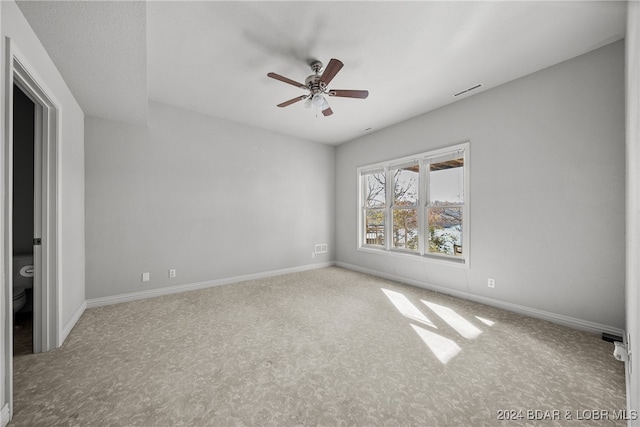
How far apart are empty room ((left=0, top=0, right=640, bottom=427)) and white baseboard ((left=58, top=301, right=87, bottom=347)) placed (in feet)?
0.25

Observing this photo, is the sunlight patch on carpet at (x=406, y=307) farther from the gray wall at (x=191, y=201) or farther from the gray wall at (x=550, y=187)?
the gray wall at (x=191, y=201)

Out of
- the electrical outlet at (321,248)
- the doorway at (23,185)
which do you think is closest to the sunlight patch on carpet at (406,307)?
the electrical outlet at (321,248)

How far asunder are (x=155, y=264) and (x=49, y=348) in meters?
1.49

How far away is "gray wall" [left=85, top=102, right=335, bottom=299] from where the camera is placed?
128 inches

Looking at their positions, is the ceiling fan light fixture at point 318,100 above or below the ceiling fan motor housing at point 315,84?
below

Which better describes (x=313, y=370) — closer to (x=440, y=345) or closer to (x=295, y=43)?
(x=440, y=345)

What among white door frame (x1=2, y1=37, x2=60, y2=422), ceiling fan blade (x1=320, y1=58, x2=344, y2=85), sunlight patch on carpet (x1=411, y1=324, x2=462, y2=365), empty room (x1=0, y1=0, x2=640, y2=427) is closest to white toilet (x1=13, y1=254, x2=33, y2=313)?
empty room (x1=0, y1=0, x2=640, y2=427)

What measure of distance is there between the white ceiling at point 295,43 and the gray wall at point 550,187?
0.31 meters

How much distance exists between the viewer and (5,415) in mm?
1394

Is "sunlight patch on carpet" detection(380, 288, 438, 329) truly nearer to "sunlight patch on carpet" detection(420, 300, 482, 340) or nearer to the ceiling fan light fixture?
"sunlight patch on carpet" detection(420, 300, 482, 340)

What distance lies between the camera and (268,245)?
470cm

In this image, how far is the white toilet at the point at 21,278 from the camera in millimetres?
2500

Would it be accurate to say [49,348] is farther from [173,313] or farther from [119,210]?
[119,210]

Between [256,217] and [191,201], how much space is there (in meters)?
1.13
